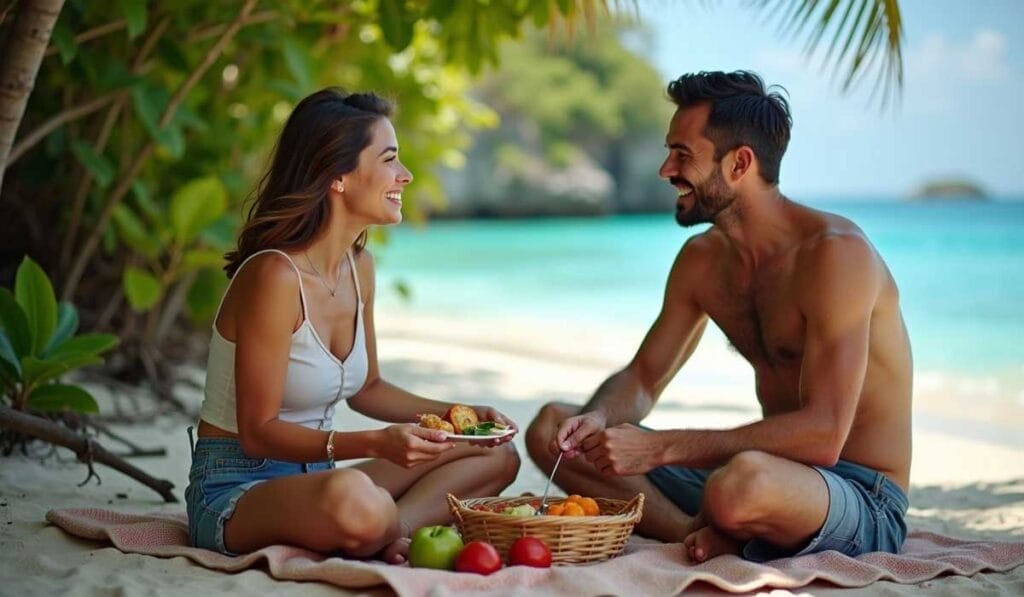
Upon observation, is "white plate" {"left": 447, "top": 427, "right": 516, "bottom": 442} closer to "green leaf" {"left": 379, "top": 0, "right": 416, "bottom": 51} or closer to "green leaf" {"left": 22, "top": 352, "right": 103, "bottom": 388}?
"green leaf" {"left": 22, "top": 352, "right": 103, "bottom": 388}

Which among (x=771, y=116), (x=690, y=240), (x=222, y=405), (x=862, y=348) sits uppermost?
(x=771, y=116)

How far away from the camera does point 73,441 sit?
418 centimetres

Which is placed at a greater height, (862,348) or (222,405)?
(862,348)

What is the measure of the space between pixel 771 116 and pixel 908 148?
49.6m

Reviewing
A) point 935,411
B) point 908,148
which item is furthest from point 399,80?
point 908,148

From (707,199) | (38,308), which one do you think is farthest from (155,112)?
(707,199)

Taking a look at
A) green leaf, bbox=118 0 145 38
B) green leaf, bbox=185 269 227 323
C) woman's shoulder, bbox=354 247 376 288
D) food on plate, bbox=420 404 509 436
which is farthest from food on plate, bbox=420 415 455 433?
green leaf, bbox=185 269 227 323

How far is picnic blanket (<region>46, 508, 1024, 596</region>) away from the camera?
3146mm

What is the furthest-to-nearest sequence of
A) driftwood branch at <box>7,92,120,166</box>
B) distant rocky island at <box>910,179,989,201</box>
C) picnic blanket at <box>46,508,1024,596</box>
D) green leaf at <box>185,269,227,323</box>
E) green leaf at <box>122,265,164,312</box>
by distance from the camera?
distant rocky island at <box>910,179,989,201</box> → green leaf at <box>185,269,227,323</box> → green leaf at <box>122,265,164,312</box> → driftwood branch at <box>7,92,120,166</box> → picnic blanket at <box>46,508,1024,596</box>

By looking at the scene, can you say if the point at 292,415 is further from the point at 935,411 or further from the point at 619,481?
the point at 935,411

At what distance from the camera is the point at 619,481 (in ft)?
13.1

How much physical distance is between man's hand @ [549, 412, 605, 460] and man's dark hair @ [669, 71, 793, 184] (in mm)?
881

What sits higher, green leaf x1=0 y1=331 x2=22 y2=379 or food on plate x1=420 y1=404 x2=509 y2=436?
food on plate x1=420 y1=404 x2=509 y2=436

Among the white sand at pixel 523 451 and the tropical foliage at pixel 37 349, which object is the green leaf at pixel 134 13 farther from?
the white sand at pixel 523 451
